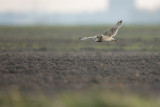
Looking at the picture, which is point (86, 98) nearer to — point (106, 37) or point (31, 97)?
point (31, 97)

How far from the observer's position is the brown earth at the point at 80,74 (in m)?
12.1

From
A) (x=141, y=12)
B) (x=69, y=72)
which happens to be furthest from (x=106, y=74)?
(x=141, y=12)

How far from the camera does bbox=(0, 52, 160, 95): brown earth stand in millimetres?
12086

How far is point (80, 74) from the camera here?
14.0 meters

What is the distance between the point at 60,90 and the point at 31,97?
1143mm

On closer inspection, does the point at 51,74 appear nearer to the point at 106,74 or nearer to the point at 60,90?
the point at 106,74

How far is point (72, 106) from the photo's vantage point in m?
8.79

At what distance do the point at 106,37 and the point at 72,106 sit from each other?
888 cm

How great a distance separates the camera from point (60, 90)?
1159 centimetres

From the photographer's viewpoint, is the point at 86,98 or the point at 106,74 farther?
the point at 106,74

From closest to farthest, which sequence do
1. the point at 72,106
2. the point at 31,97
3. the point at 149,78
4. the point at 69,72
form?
the point at 72,106
the point at 31,97
the point at 149,78
the point at 69,72

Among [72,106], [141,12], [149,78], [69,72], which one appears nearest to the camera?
[72,106]

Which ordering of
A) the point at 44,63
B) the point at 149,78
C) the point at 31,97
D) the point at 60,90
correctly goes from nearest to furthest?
the point at 31,97 → the point at 60,90 → the point at 149,78 → the point at 44,63

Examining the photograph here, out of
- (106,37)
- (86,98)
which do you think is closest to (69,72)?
(106,37)
